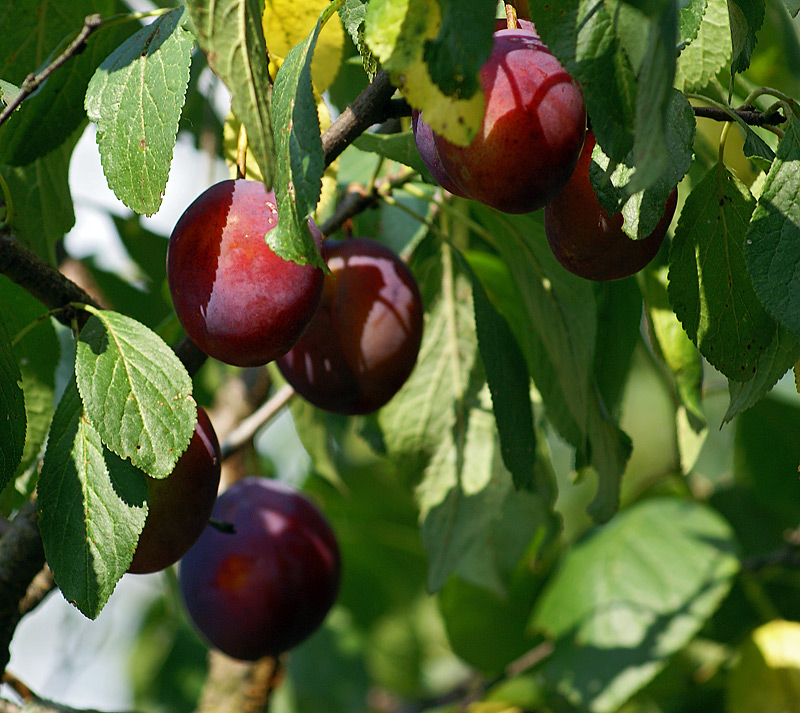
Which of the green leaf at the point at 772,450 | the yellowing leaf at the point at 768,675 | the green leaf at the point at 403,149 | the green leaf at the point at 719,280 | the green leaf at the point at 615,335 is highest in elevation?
the green leaf at the point at 403,149

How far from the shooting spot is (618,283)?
0.94 metres

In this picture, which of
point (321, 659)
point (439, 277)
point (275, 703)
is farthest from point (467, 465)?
point (275, 703)

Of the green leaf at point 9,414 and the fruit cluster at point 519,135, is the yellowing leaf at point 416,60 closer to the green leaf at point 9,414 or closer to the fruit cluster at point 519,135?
the fruit cluster at point 519,135

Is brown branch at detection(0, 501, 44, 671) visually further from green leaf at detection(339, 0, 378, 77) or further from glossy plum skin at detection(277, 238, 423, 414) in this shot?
green leaf at detection(339, 0, 378, 77)

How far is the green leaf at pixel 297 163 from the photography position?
1.58 feet

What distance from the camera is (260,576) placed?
95cm

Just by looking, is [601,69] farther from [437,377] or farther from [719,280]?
[437,377]

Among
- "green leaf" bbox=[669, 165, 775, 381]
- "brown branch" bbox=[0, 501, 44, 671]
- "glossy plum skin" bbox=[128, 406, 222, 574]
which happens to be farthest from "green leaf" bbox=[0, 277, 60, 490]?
"green leaf" bbox=[669, 165, 775, 381]

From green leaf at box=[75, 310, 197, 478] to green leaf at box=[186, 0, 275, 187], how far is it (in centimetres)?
18

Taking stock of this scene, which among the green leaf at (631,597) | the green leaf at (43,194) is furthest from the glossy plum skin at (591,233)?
the green leaf at (631,597)

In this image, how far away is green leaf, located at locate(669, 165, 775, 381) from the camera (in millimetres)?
573

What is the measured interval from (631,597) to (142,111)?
926 millimetres

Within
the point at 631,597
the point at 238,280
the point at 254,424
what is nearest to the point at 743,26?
the point at 238,280

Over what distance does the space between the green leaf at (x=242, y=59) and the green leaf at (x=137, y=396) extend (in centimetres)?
18
